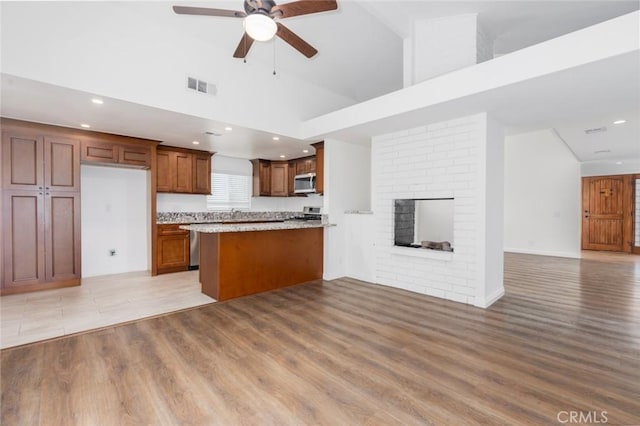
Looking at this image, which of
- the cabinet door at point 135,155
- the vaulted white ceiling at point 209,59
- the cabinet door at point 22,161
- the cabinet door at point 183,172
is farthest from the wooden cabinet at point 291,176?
the cabinet door at point 22,161

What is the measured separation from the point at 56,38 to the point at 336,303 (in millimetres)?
4135

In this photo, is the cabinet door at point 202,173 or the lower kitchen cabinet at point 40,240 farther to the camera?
the cabinet door at point 202,173

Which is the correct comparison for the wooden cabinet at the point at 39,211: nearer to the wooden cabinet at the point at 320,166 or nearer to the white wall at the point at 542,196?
the wooden cabinet at the point at 320,166

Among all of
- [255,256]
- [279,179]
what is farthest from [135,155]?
[279,179]

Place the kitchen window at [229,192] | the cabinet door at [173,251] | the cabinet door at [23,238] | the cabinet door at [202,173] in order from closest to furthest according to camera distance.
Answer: the cabinet door at [23,238] → the cabinet door at [173,251] → the cabinet door at [202,173] → the kitchen window at [229,192]

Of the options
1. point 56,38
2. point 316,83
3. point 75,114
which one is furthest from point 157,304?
point 316,83

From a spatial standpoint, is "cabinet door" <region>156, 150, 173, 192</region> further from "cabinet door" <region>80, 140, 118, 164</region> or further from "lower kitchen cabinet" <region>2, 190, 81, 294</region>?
"lower kitchen cabinet" <region>2, 190, 81, 294</region>

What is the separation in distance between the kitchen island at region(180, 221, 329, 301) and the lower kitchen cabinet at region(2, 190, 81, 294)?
1918 millimetres

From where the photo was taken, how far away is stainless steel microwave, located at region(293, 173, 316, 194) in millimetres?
6078

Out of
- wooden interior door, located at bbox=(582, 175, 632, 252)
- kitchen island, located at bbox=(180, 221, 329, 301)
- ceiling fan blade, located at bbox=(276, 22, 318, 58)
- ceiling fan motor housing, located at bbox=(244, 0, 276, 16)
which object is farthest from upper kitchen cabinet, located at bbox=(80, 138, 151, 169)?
wooden interior door, located at bbox=(582, 175, 632, 252)

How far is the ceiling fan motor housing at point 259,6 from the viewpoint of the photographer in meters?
2.29

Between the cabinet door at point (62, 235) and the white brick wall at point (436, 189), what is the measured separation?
473 cm

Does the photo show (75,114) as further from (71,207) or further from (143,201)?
(143,201)

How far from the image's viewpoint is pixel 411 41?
3.88 metres
